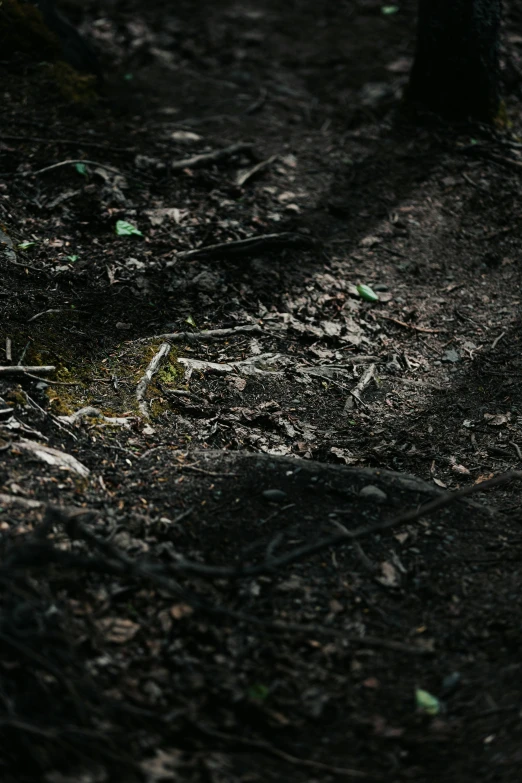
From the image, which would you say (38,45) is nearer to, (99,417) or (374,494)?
(99,417)

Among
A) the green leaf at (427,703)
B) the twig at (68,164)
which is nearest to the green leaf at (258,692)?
the green leaf at (427,703)

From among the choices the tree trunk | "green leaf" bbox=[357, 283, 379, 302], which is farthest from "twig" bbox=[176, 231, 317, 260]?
the tree trunk

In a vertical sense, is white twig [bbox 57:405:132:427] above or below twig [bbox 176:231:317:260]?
below

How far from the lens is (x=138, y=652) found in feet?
6.97

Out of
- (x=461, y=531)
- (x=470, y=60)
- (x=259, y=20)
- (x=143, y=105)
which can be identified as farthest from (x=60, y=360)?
(x=259, y=20)

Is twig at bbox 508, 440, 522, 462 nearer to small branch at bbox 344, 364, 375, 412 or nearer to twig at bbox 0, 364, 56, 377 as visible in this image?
small branch at bbox 344, 364, 375, 412

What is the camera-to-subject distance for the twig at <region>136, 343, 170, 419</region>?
10.6 ft

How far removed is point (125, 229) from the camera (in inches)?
167

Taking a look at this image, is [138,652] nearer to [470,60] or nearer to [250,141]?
[250,141]

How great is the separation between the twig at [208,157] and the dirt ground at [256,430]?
0.03 metres

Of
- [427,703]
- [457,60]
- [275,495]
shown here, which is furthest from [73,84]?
[427,703]

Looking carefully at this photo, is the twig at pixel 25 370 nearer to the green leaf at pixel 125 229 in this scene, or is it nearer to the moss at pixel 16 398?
the moss at pixel 16 398

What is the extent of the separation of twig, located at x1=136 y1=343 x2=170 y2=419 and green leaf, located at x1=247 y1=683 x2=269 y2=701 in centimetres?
139

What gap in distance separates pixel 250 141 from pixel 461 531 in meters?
3.77
